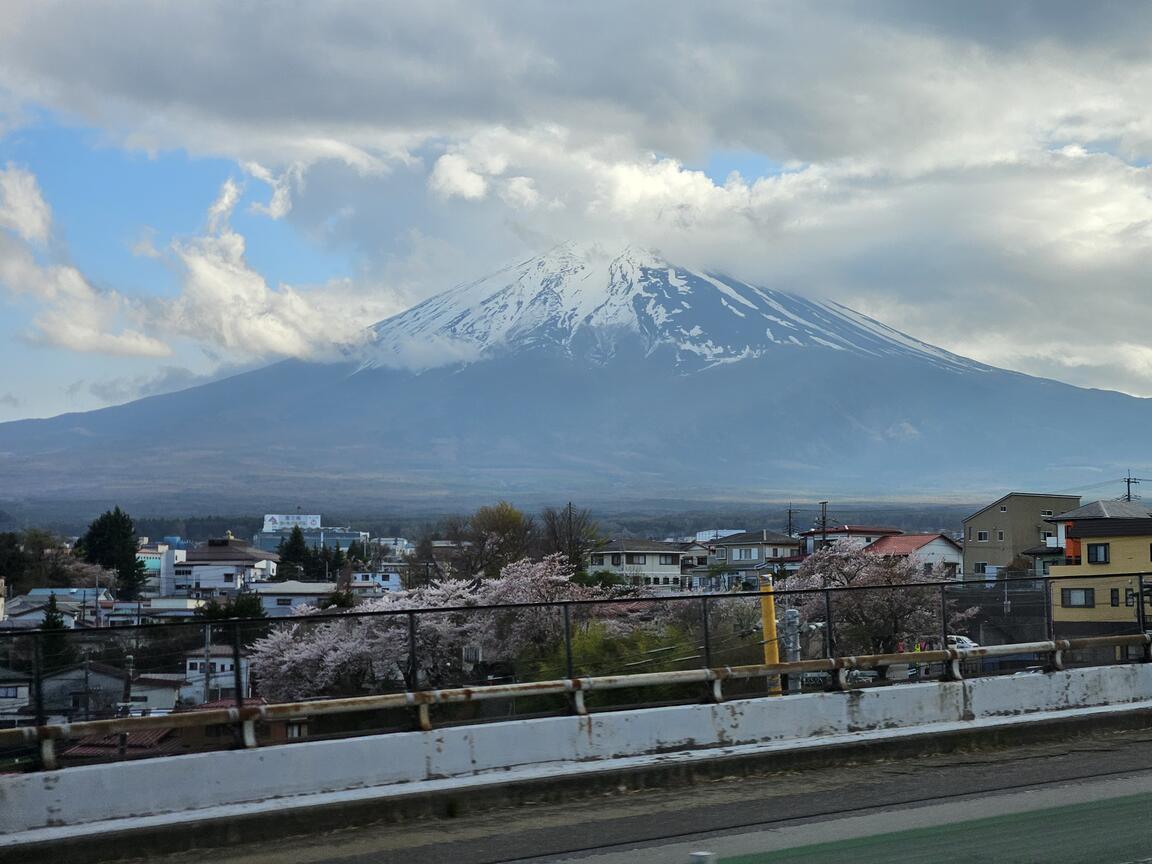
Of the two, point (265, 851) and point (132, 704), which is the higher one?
point (132, 704)

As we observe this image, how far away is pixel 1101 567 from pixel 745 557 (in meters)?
83.3

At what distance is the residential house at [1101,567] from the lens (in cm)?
1788

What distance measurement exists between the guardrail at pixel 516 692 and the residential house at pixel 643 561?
353 feet

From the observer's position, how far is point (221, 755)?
11422 mm

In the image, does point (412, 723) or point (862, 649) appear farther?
point (862, 649)

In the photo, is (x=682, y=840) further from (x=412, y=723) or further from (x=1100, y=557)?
(x=1100, y=557)

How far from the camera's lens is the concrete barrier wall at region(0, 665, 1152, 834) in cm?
1091

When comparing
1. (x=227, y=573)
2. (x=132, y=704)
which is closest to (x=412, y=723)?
(x=132, y=704)

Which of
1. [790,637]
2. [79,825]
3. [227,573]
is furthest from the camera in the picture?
[227,573]

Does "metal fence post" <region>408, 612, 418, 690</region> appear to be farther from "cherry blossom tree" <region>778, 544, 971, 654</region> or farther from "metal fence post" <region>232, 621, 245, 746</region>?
"cherry blossom tree" <region>778, 544, 971, 654</region>

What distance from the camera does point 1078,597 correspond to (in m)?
21.5

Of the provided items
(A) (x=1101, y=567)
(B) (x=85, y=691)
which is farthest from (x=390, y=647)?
(A) (x=1101, y=567)

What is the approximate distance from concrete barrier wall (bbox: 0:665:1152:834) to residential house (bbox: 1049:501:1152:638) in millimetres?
1725

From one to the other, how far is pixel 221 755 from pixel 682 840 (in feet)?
12.7
